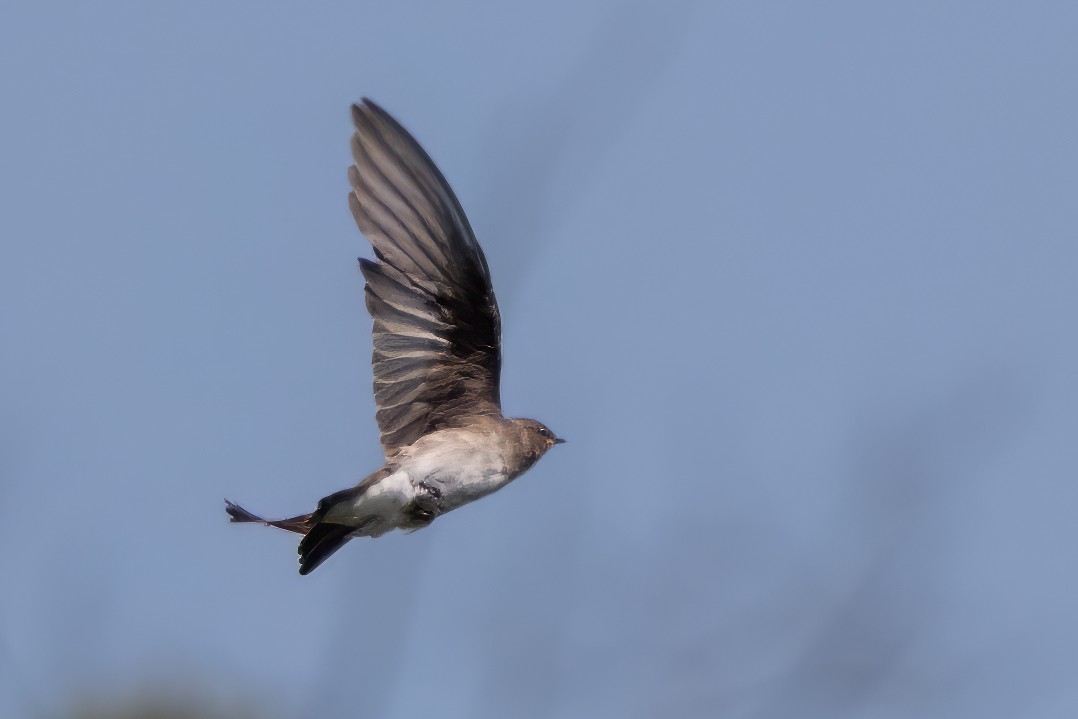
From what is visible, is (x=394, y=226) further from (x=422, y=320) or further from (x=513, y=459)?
(x=513, y=459)

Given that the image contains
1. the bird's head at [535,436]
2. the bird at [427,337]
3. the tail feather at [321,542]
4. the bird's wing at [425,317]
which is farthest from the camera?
the bird's head at [535,436]

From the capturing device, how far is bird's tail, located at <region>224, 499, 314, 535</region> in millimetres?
6703

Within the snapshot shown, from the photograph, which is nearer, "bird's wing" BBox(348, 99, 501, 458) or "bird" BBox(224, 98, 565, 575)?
"bird" BBox(224, 98, 565, 575)

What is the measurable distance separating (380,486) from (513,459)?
2.64 feet

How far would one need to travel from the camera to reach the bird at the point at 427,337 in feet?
22.3

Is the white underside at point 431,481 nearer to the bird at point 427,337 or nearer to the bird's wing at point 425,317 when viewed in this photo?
the bird at point 427,337

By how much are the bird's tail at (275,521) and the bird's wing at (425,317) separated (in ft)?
1.84

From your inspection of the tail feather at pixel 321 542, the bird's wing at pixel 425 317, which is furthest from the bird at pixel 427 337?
the tail feather at pixel 321 542

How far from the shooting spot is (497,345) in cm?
727

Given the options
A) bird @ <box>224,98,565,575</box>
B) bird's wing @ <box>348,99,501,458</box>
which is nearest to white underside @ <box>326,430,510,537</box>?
bird @ <box>224,98,565,575</box>

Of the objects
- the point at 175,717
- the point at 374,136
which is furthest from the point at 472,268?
the point at 175,717

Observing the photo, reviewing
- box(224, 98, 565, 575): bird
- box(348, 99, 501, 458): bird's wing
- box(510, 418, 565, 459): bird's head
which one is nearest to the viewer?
box(224, 98, 565, 575): bird

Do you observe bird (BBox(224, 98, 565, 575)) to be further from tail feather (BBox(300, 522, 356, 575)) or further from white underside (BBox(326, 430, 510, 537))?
tail feather (BBox(300, 522, 356, 575))

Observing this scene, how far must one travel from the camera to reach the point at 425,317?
7.19 metres
